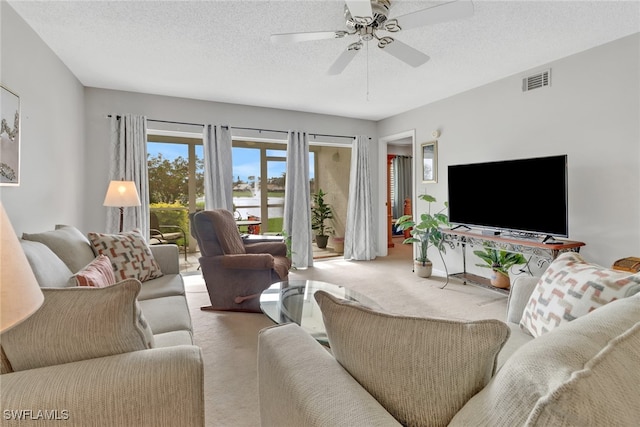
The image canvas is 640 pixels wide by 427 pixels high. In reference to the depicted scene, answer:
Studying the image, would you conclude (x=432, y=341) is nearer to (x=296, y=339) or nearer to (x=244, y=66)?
(x=296, y=339)

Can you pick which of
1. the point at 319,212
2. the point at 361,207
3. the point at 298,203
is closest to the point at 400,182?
the point at 319,212

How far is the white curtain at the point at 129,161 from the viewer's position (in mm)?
4066

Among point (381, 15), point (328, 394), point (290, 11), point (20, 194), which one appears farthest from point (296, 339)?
point (20, 194)

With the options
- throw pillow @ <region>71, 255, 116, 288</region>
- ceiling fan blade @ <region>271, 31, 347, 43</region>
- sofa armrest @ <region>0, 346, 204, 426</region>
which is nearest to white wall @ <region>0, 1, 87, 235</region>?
throw pillow @ <region>71, 255, 116, 288</region>

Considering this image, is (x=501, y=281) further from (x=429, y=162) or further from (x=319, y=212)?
(x=319, y=212)

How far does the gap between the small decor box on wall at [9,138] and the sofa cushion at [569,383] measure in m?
2.75

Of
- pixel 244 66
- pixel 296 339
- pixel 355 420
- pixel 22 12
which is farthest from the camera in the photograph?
pixel 244 66

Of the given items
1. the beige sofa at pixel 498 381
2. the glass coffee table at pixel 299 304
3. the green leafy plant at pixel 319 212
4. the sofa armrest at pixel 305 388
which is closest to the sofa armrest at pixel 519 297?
the glass coffee table at pixel 299 304

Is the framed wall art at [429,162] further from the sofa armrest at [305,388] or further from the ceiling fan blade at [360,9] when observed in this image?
the sofa armrest at [305,388]

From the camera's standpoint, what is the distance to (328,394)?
771 millimetres

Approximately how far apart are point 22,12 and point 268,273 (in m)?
2.66

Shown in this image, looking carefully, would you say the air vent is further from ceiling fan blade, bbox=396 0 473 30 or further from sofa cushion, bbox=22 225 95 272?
sofa cushion, bbox=22 225 95 272

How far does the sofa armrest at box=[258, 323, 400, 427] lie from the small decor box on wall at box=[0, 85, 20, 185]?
7.02 ft

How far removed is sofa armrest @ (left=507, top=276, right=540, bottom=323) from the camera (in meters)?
1.75
